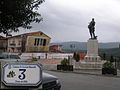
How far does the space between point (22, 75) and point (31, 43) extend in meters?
114

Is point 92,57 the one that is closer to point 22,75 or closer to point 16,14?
point 16,14

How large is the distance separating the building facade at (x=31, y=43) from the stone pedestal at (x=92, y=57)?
70860 millimetres

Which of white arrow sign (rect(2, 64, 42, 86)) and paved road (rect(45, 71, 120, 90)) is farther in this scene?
paved road (rect(45, 71, 120, 90))

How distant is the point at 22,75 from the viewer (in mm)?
6246

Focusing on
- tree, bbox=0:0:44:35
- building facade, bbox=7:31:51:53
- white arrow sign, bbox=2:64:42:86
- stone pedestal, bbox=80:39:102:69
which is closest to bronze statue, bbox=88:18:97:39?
stone pedestal, bbox=80:39:102:69

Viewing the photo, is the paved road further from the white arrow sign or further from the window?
the window

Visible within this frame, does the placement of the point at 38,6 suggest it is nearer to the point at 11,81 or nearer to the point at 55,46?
the point at 11,81

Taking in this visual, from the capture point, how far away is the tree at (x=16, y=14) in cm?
970

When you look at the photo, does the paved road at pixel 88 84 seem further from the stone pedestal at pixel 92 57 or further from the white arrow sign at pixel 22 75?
the stone pedestal at pixel 92 57

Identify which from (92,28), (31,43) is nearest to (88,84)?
(92,28)

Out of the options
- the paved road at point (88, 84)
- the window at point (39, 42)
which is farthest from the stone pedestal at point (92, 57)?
the window at point (39, 42)

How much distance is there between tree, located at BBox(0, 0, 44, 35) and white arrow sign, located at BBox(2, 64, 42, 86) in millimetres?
3466

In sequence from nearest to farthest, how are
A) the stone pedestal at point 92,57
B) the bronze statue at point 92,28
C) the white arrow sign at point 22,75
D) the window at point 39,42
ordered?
the white arrow sign at point 22,75 → the stone pedestal at point 92,57 → the bronze statue at point 92,28 → the window at point 39,42

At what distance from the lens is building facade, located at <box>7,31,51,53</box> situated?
11794 cm
